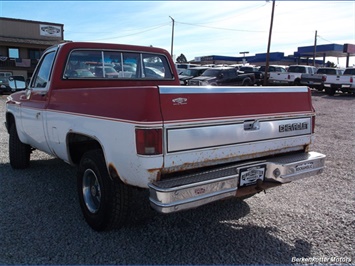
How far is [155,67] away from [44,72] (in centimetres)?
161

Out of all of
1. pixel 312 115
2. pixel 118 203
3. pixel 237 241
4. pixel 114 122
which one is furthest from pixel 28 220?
pixel 312 115

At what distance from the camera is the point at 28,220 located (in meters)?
3.62

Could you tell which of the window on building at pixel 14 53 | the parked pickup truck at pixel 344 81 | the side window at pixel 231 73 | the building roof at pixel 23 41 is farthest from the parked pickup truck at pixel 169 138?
the window on building at pixel 14 53

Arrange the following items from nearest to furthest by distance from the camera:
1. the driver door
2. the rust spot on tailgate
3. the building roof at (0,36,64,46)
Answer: the rust spot on tailgate → the driver door → the building roof at (0,36,64,46)

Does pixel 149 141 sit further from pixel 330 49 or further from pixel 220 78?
pixel 330 49

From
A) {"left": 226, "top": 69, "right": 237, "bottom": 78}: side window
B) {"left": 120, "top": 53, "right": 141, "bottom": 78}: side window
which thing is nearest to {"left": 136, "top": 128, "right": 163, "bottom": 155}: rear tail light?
{"left": 120, "top": 53, "right": 141, "bottom": 78}: side window

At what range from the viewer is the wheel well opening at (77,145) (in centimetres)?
375

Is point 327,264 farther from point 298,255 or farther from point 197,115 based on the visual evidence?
point 197,115

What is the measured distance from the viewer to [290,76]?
24297mm

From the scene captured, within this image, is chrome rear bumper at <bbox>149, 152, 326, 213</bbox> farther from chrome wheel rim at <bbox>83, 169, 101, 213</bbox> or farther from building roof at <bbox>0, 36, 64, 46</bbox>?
building roof at <bbox>0, 36, 64, 46</bbox>

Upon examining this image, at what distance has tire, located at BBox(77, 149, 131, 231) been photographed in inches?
123

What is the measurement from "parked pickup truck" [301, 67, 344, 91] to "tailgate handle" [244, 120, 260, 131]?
70.4ft

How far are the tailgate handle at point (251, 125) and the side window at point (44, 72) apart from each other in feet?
8.78

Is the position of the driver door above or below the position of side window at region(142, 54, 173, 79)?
below
